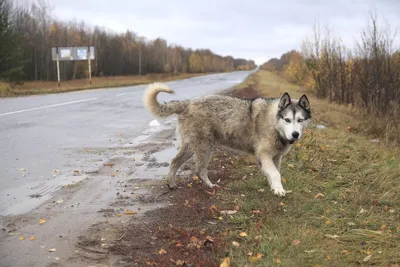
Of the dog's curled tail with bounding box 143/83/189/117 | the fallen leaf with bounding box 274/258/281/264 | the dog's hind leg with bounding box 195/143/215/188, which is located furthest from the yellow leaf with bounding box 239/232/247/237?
the dog's curled tail with bounding box 143/83/189/117

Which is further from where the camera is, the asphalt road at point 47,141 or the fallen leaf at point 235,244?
the asphalt road at point 47,141

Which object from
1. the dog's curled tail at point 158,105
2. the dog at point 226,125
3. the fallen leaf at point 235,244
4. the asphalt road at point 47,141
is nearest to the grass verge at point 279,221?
the fallen leaf at point 235,244

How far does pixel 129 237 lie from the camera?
4352 mm

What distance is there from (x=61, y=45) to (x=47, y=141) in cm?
6218

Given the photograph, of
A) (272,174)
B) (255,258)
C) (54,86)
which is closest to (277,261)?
(255,258)

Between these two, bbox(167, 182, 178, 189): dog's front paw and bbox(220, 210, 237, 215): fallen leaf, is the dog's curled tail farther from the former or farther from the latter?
bbox(220, 210, 237, 215): fallen leaf

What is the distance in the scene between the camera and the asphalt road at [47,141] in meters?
5.86

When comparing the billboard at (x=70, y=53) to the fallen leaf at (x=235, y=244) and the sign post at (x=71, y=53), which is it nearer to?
the sign post at (x=71, y=53)

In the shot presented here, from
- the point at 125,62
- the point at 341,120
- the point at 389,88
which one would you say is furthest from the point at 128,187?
the point at 125,62

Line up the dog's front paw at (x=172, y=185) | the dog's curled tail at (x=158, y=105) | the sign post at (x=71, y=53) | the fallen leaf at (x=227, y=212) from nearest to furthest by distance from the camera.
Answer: the fallen leaf at (x=227, y=212) < the dog's front paw at (x=172, y=185) < the dog's curled tail at (x=158, y=105) < the sign post at (x=71, y=53)

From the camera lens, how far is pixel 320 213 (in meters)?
5.21

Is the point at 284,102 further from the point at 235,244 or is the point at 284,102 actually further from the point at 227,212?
the point at 235,244

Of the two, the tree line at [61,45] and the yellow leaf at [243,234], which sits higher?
the tree line at [61,45]

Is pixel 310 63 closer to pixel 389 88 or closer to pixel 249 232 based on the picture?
pixel 389 88
